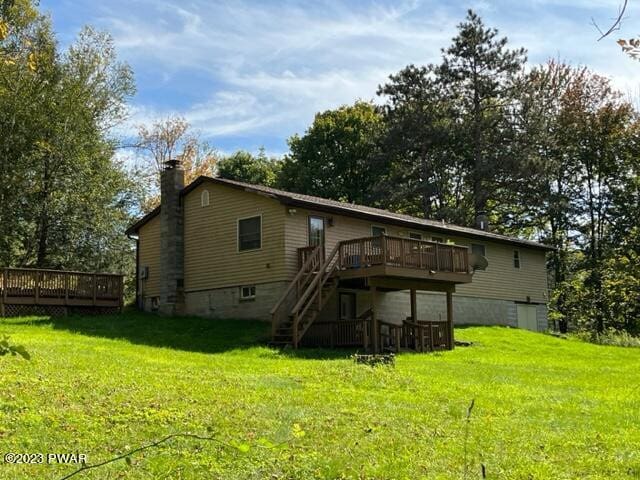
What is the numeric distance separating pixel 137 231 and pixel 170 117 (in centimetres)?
1766

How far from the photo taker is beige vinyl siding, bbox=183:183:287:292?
2242cm

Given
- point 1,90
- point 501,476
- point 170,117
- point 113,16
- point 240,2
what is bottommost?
point 501,476

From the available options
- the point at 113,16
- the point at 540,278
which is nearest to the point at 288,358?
the point at 113,16

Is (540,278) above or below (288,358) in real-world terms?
above

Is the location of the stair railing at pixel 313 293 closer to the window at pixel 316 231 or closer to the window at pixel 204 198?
the window at pixel 316 231

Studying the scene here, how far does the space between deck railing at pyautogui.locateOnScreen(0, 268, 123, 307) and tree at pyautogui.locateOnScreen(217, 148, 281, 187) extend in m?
24.6

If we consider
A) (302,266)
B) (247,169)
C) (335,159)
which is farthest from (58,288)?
(247,169)

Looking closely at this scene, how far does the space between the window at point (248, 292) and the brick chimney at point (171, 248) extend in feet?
9.74

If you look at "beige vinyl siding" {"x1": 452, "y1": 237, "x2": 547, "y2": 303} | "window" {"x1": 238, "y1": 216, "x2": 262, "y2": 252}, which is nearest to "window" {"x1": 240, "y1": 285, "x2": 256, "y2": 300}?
"window" {"x1": 238, "y1": 216, "x2": 262, "y2": 252}

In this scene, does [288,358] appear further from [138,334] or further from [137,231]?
[137,231]

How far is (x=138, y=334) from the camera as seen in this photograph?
20.0m

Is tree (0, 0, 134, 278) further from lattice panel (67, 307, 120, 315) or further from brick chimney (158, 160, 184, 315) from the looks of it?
lattice panel (67, 307, 120, 315)

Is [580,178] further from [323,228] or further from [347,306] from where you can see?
[323,228]

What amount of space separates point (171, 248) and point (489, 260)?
1351cm
